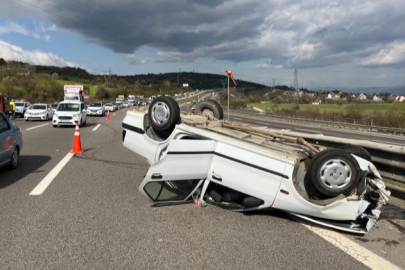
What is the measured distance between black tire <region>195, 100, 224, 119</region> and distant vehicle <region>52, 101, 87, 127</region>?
15152 mm

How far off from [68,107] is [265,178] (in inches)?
800

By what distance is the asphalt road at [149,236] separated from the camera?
12.1 ft

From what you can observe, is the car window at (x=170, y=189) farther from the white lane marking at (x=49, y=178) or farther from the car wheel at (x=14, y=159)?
the car wheel at (x=14, y=159)

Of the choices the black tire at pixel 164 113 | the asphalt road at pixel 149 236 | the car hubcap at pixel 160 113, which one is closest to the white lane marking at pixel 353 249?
the asphalt road at pixel 149 236

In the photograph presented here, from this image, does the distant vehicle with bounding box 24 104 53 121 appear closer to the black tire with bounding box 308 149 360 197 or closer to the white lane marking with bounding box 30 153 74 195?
the white lane marking with bounding box 30 153 74 195

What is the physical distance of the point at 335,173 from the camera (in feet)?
15.3

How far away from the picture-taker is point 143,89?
161m

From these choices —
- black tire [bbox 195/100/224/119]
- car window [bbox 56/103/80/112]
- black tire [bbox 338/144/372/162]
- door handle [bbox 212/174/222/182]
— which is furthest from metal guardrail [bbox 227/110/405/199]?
car window [bbox 56/103/80/112]

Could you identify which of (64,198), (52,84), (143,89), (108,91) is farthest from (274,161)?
(143,89)

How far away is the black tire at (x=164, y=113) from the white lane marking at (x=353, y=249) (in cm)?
263

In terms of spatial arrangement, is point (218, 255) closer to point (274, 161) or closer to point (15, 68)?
point (274, 161)

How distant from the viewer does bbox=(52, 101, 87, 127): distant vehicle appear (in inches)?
838

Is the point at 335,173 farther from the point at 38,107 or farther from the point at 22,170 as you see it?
the point at 38,107

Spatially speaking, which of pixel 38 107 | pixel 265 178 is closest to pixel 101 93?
pixel 38 107
